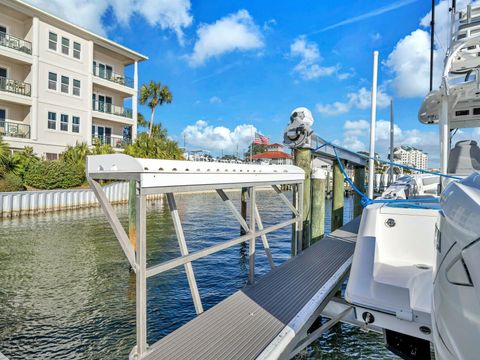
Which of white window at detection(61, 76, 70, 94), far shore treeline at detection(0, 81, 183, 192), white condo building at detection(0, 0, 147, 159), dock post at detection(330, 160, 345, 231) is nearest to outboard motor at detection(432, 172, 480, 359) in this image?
dock post at detection(330, 160, 345, 231)

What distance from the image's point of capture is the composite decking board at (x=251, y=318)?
270cm

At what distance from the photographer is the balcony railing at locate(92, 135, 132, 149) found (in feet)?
88.1

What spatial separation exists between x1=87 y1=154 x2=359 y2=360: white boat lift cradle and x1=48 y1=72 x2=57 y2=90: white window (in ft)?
79.5

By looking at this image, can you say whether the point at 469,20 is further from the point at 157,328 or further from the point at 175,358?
the point at 157,328

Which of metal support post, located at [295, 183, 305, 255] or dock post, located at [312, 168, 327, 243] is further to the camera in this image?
dock post, located at [312, 168, 327, 243]

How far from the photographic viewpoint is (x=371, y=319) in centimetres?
311

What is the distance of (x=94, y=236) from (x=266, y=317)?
10032 mm

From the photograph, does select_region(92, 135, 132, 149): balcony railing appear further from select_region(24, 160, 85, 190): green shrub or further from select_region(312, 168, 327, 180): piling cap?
select_region(312, 168, 327, 180): piling cap

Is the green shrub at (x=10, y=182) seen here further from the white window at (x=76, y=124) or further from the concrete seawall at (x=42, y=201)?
→ the white window at (x=76, y=124)

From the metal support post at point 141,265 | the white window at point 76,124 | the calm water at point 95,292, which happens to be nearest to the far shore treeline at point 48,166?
the white window at point 76,124

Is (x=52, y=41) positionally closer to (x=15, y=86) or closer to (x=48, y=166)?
(x=15, y=86)

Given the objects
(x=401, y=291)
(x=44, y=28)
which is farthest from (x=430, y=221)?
(x=44, y=28)

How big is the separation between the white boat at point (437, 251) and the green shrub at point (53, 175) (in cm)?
1869

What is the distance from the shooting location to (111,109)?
28.1 meters
